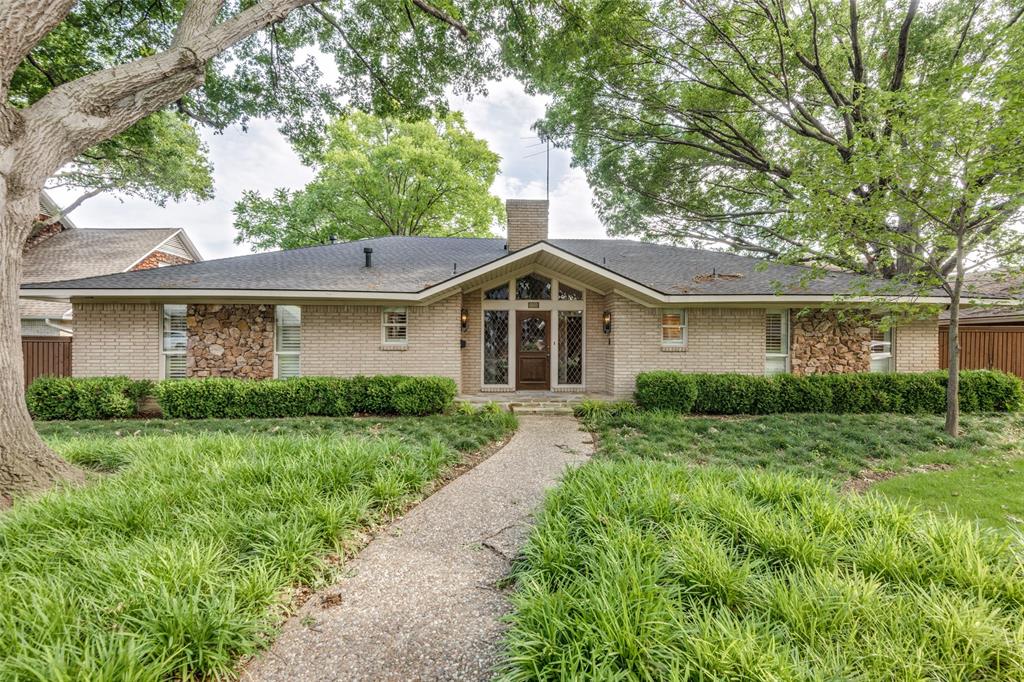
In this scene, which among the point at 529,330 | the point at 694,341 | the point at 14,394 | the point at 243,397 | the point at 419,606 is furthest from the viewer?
the point at 529,330

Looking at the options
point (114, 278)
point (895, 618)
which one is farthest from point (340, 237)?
point (895, 618)

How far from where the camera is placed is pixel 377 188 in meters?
19.3

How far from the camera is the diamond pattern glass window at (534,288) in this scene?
10.1 metres

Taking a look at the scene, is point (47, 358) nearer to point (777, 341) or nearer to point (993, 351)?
point (777, 341)

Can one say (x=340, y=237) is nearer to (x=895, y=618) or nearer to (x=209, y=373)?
(x=209, y=373)

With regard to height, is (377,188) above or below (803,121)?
above

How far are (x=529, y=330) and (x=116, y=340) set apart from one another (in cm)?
939

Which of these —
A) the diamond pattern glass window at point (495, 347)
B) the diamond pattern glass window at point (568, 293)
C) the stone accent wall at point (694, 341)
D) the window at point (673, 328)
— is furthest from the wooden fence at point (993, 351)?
the diamond pattern glass window at point (495, 347)

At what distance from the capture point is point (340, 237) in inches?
798

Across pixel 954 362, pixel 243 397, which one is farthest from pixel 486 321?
pixel 954 362

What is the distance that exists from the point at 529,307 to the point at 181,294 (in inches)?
301

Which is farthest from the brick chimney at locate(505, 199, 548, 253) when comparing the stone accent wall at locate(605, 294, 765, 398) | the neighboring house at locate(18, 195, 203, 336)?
the neighboring house at locate(18, 195, 203, 336)

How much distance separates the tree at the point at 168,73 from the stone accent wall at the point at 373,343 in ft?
15.2

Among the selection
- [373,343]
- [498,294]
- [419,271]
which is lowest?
[373,343]
